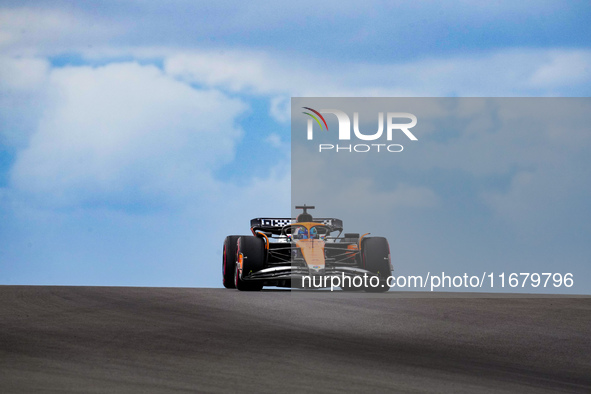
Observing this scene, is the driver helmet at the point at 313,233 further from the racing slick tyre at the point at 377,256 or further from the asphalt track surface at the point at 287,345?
the asphalt track surface at the point at 287,345

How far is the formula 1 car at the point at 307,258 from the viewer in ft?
56.0

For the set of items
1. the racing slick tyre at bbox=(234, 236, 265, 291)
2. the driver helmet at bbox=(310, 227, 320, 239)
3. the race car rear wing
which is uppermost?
the race car rear wing

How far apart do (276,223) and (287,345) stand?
1014 centimetres

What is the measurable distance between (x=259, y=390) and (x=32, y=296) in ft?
31.5

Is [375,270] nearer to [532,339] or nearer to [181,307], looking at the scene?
[181,307]

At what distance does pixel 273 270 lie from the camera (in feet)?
56.1

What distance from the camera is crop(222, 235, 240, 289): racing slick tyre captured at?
18.6m

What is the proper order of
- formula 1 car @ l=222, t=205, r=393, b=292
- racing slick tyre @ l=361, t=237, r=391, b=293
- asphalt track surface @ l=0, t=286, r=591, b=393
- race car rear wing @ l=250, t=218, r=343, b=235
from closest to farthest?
asphalt track surface @ l=0, t=286, r=591, b=393 → formula 1 car @ l=222, t=205, r=393, b=292 → racing slick tyre @ l=361, t=237, r=391, b=293 → race car rear wing @ l=250, t=218, r=343, b=235

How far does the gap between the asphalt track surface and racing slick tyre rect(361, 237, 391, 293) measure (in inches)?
100

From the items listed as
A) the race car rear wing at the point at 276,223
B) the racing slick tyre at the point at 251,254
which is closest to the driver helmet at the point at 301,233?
the racing slick tyre at the point at 251,254

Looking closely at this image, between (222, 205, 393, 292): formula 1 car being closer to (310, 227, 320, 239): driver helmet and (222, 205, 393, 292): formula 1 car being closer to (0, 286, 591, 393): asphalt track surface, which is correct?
(310, 227, 320, 239): driver helmet

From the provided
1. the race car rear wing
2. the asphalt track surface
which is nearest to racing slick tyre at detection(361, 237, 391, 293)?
the race car rear wing

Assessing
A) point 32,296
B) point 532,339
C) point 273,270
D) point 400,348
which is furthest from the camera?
point 273,270

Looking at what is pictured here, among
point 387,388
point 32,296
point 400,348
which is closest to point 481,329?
point 400,348
